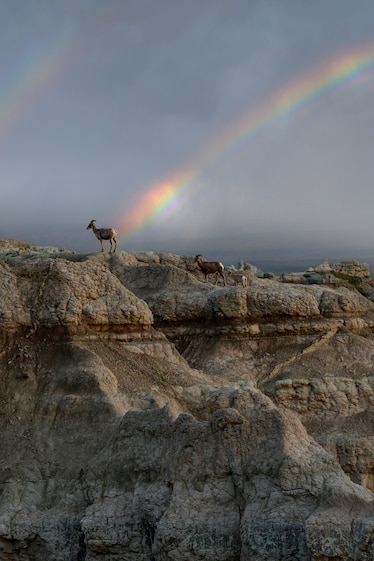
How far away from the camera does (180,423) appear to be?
1168 cm

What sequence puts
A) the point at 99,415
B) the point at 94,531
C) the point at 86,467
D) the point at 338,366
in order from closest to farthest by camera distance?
the point at 94,531 < the point at 86,467 < the point at 99,415 < the point at 338,366

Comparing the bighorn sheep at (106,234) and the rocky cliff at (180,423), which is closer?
the rocky cliff at (180,423)

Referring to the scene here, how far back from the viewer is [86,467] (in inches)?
497

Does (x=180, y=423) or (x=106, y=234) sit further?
(x=106, y=234)

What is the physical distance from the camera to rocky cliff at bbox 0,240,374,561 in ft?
33.1

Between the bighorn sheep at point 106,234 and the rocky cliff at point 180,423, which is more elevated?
the bighorn sheep at point 106,234

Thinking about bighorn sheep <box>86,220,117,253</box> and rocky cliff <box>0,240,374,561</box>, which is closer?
rocky cliff <box>0,240,374,561</box>

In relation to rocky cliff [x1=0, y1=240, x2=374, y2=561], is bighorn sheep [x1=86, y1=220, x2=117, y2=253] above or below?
above

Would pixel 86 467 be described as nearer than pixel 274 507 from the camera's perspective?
No

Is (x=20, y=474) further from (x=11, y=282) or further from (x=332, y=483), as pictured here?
(x=332, y=483)

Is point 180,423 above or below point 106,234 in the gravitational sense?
below

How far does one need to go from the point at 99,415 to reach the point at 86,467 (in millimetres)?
1393

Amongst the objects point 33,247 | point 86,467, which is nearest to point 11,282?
point 86,467

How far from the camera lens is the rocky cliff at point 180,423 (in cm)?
1008
